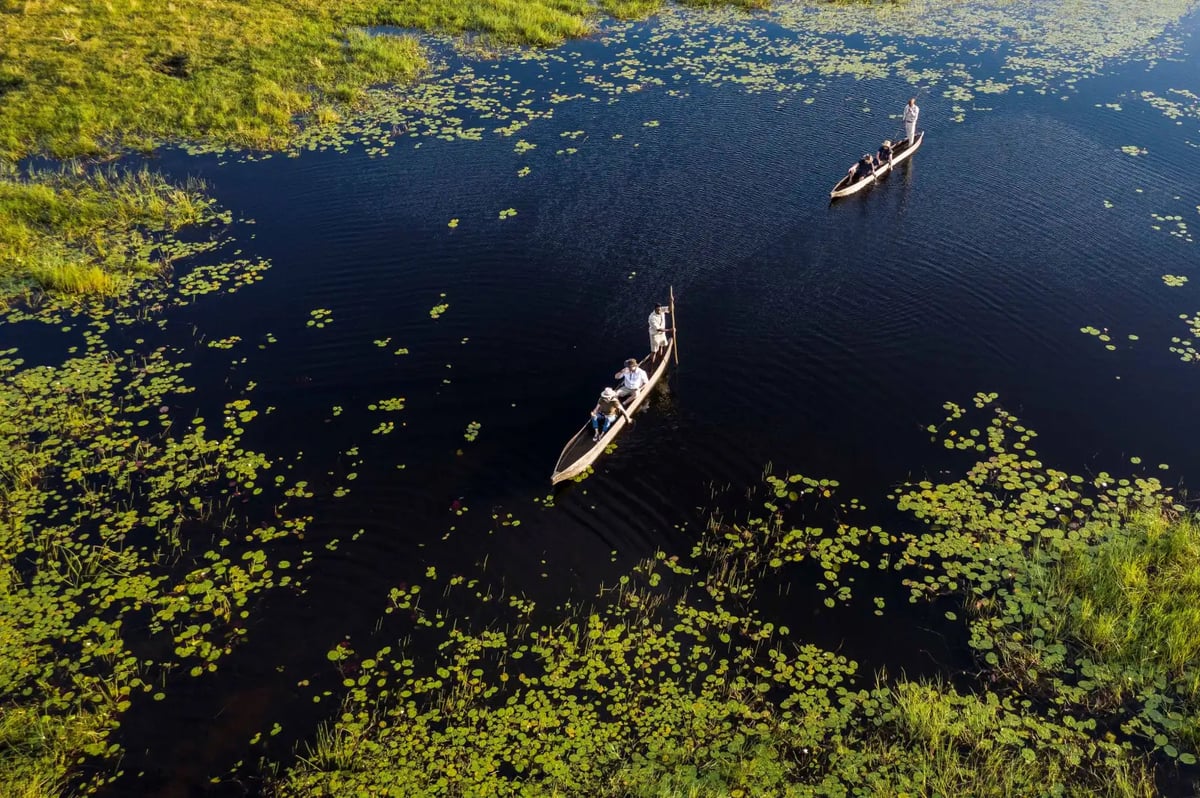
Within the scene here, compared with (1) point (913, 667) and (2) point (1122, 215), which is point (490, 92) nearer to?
(2) point (1122, 215)

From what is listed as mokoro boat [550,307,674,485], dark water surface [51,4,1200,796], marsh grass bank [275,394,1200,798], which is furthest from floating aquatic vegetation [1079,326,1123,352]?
mokoro boat [550,307,674,485]

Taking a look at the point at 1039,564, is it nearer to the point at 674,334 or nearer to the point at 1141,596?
the point at 1141,596

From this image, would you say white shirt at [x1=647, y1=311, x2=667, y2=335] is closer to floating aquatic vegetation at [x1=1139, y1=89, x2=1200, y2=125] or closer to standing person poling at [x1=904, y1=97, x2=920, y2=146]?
standing person poling at [x1=904, y1=97, x2=920, y2=146]

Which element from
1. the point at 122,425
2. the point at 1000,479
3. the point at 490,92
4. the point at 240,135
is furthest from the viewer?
the point at 490,92

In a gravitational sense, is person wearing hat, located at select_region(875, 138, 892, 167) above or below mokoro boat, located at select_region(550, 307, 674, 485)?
above

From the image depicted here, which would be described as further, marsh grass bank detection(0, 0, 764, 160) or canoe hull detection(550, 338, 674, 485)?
marsh grass bank detection(0, 0, 764, 160)

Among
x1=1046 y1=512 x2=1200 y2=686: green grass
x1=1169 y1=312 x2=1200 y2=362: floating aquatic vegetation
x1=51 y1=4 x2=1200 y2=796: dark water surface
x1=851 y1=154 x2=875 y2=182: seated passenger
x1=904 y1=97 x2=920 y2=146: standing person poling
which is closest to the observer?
x1=1046 y1=512 x2=1200 y2=686: green grass

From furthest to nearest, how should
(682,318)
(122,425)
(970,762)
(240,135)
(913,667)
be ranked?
(240,135)
(682,318)
(122,425)
(913,667)
(970,762)

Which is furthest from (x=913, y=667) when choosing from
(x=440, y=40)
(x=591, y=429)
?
(x=440, y=40)
